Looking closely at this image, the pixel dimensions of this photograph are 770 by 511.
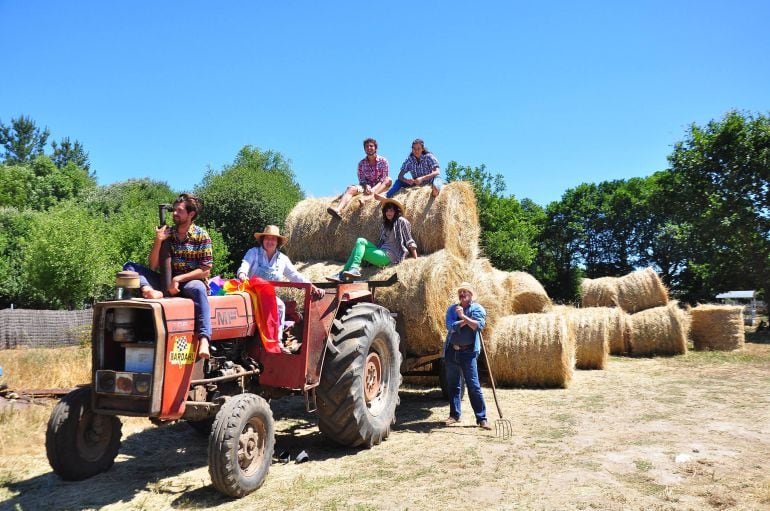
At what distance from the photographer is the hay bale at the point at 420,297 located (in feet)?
23.5

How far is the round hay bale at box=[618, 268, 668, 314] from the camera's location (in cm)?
1527

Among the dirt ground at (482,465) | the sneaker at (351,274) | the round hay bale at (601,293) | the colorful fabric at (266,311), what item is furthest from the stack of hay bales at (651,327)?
the colorful fabric at (266,311)

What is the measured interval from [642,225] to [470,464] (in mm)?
39743

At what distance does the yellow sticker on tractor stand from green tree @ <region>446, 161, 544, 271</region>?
3138cm

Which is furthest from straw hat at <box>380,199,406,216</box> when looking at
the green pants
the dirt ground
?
the dirt ground

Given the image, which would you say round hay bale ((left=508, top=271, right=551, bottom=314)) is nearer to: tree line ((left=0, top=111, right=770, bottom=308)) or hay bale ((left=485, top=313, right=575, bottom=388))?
hay bale ((left=485, top=313, right=575, bottom=388))

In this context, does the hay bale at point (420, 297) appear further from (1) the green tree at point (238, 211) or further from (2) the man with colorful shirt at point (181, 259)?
(1) the green tree at point (238, 211)

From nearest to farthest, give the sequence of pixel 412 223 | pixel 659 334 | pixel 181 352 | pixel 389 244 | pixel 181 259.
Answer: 1. pixel 181 352
2. pixel 181 259
3. pixel 389 244
4. pixel 412 223
5. pixel 659 334

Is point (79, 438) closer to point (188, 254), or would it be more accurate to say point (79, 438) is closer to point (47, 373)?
point (188, 254)

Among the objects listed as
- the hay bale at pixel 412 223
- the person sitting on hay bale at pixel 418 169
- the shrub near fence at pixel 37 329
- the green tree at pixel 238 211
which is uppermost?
the green tree at pixel 238 211

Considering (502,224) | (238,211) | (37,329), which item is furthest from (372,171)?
(502,224)

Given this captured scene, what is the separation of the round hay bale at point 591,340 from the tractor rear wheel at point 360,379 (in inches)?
243

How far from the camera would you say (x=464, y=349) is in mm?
7117

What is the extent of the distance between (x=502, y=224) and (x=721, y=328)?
26.2 meters
